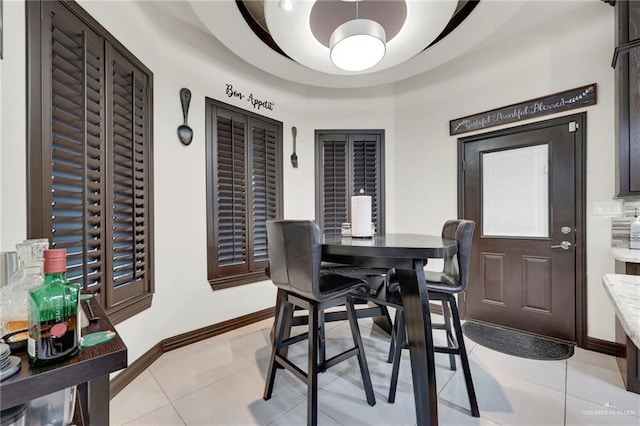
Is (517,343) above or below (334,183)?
below

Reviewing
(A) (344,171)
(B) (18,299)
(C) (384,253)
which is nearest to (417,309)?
(C) (384,253)

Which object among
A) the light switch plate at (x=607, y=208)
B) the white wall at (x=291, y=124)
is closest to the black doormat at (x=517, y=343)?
the white wall at (x=291, y=124)

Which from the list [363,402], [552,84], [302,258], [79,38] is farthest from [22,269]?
[552,84]

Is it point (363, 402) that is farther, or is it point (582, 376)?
point (582, 376)

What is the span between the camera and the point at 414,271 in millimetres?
1308

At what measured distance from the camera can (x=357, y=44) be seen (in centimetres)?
191

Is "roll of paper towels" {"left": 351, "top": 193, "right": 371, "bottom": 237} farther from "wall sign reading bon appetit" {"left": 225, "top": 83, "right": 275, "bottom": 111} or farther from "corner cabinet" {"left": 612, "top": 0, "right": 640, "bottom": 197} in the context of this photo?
"wall sign reading bon appetit" {"left": 225, "top": 83, "right": 275, "bottom": 111}

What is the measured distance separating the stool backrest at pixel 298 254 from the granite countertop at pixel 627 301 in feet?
3.37

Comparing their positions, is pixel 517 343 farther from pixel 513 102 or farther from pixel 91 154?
pixel 91 154

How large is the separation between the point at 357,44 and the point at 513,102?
Answer: 6.41ft

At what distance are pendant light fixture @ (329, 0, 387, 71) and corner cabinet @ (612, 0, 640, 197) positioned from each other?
5.88ft

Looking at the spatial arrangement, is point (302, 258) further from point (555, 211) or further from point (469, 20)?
point (555, 211)

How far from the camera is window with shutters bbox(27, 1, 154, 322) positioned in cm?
136

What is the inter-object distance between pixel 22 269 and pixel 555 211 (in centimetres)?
358
